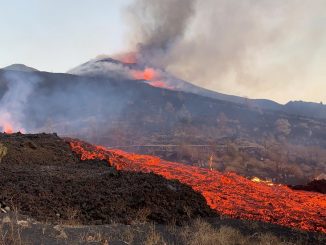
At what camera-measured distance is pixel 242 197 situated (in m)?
25.5

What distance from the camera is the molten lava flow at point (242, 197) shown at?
65.1 ft

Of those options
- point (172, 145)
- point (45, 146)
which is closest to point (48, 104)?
point (172, 145)

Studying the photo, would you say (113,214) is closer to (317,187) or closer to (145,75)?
(317,187)

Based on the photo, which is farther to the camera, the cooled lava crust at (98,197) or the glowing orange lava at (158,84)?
the glowing orange lava at (158,84)

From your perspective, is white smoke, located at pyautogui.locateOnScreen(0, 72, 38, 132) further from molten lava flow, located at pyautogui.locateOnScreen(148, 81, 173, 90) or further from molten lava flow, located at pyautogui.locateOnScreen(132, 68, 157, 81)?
molten lava flow, located at pyautogui.locateOnScreen(148, 81, 173, 90)

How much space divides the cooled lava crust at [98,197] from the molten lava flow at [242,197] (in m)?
3.69

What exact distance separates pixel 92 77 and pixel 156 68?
66.2ft

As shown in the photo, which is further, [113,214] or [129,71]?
[129,71]

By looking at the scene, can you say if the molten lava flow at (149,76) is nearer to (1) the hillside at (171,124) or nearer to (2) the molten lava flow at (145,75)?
(2) the molten lava flow at (145,75)

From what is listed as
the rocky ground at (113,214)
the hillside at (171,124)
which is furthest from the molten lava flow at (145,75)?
the rocky ground at (113,214)

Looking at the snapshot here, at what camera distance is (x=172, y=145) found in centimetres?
6956

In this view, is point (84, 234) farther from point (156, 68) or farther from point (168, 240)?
point (156, 68)

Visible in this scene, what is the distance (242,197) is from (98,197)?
473 inches

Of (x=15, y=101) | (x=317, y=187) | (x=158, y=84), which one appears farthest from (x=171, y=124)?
(x=317, y=187)
